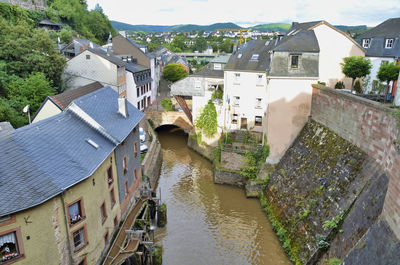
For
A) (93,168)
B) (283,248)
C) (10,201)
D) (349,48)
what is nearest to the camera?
(10,201)

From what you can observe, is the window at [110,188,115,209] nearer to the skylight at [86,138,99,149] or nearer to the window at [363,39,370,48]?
the skylight at [86,138,99,149]

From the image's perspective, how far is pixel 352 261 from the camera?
1143cm

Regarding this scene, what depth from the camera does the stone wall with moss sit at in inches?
564

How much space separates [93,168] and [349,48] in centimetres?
2286

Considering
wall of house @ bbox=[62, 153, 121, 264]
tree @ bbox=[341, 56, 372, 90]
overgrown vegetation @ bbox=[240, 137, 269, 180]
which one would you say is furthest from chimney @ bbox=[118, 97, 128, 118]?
tree @ bbox=[341, 56, 372, 90]

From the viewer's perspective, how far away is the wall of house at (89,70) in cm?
3238

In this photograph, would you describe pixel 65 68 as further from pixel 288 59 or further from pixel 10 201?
pixel 10 201

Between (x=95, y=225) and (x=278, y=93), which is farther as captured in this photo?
(x=278, y=93)

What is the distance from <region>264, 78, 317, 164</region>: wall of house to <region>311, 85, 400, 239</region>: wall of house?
139 centimetres

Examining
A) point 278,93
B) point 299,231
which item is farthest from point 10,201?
point 278,93

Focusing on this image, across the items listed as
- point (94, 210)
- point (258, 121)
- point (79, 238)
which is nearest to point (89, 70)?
point (258, 121)

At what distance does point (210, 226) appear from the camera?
804 inches

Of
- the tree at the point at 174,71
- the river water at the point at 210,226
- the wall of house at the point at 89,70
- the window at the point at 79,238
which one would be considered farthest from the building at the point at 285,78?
the tree at the point at 174,71

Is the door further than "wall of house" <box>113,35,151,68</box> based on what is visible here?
No
